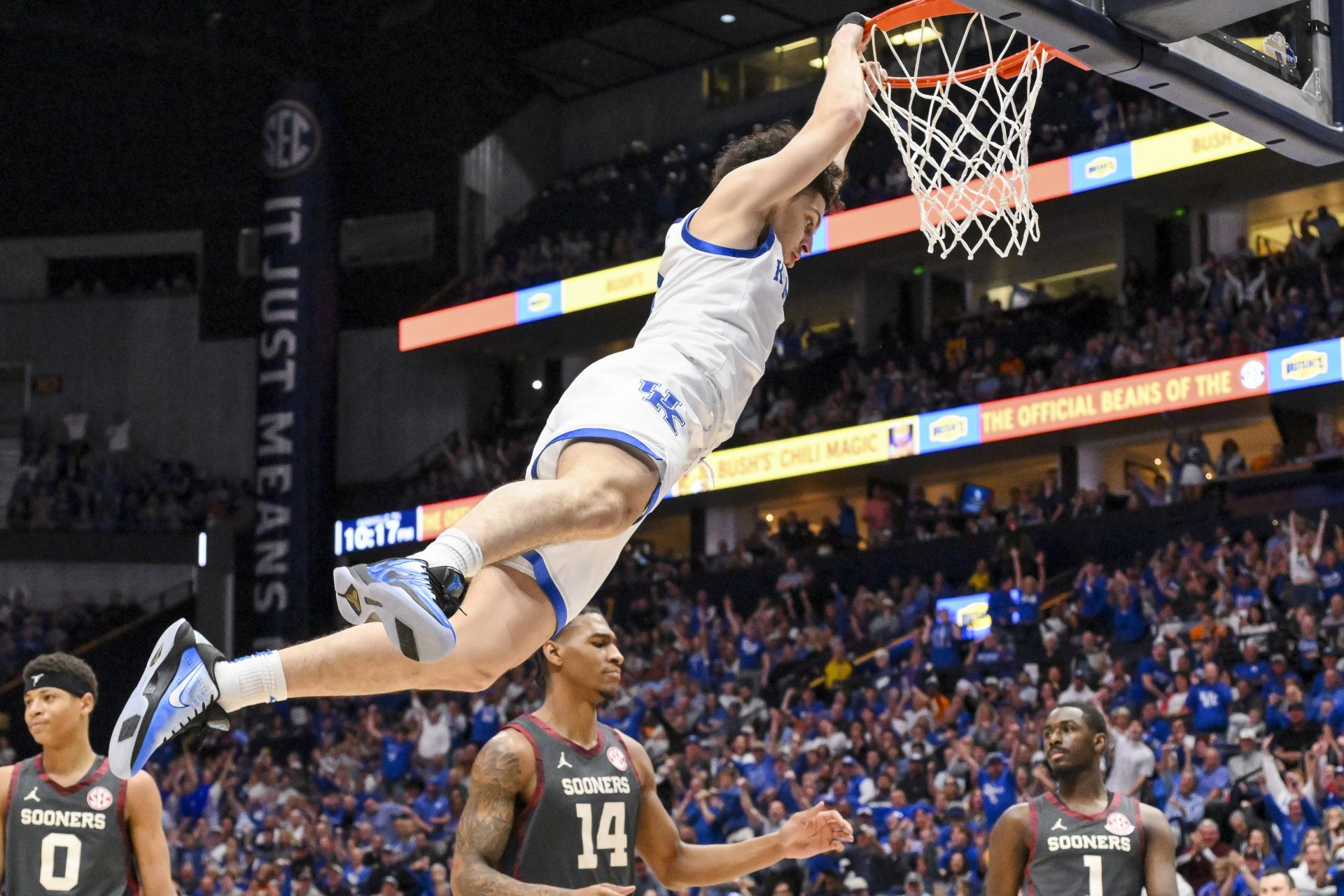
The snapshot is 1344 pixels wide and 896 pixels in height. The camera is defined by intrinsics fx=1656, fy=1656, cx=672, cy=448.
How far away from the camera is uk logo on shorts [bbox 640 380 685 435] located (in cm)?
482

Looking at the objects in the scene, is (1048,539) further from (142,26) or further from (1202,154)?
(142,26)

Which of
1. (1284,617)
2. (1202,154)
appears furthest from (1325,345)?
(1284,617)

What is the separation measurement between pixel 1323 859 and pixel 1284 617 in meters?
5.20

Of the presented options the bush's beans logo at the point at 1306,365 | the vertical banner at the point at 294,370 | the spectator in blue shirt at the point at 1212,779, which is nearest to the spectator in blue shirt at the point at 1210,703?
the spectator in blue shirt at the point at 1212,779

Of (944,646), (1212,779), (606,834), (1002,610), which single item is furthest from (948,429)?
(606,834)

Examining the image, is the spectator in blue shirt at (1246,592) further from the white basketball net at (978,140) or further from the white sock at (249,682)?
the white sock at (249,682)

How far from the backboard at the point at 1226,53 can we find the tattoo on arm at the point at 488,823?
306cm

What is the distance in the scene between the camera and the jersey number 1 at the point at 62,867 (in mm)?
6371

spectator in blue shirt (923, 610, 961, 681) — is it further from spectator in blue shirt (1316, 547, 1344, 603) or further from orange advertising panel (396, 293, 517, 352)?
orange advertising panel (396, 293, 517, 352)

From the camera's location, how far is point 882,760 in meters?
16.0

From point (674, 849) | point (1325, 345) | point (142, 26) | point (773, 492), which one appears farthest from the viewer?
point (142, 26)

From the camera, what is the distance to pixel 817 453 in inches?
938

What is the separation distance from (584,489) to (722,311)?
2.75 ft

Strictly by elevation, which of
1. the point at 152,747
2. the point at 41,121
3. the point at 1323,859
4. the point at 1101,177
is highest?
the point at 41,121
